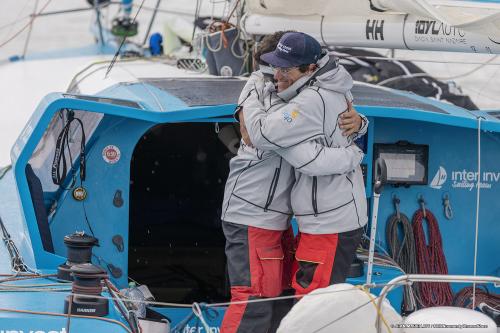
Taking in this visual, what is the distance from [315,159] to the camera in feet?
16.4

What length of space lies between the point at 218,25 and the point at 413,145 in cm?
204

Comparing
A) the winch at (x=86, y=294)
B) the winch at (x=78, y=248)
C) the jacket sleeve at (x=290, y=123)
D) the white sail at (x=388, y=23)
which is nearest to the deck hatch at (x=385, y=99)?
the white sail at (x=388, y=23)

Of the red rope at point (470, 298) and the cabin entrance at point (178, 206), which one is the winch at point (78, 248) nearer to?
the cabin entrance at point (178, 206)

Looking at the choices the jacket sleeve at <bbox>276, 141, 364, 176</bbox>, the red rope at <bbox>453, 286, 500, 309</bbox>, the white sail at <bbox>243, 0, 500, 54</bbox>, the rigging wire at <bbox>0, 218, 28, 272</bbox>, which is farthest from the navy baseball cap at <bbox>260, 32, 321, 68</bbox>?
the red rope at <bbox>453, 286, 500, 309</bbox>

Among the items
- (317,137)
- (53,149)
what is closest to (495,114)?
(317,137)

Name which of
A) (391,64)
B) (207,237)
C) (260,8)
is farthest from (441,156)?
(391,64)

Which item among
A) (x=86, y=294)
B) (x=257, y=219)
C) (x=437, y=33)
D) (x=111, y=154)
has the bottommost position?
(x=86, y=294)

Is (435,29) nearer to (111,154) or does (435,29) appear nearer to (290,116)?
(290,116)

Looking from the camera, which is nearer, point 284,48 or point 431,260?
point 284,48

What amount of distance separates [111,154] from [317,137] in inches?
45.9

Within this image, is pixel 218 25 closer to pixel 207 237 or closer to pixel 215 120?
pixel 207 237

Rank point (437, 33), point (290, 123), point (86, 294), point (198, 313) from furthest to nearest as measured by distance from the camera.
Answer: point (437, 33), point (198, 313), point (290, 123), point (86, 294)

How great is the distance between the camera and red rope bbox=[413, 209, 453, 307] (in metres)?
6.18

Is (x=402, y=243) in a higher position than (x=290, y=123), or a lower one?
lower
